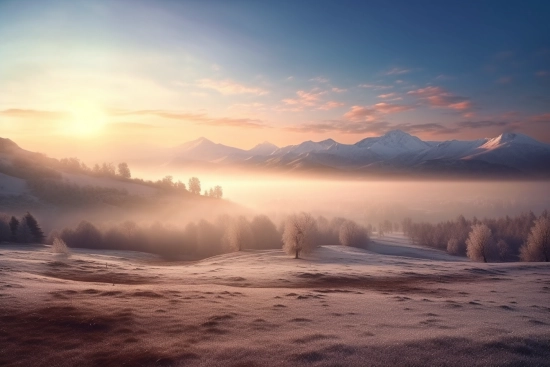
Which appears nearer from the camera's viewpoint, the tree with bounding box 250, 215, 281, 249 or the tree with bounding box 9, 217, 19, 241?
the tree with bounding box 9, 217, 19, 241

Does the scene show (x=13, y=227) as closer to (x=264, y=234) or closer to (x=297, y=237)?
(x=264, y=234)

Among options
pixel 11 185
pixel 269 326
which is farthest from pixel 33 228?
pixel 269 326

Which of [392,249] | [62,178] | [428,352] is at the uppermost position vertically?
[62,178]

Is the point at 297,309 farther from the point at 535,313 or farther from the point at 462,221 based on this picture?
the point at 462,221

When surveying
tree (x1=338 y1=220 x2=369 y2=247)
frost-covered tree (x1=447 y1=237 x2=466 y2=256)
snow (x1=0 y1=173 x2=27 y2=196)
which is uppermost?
snow (x1=0 y1=173 x2=27 y2=196)

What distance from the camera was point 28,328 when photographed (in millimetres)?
23422

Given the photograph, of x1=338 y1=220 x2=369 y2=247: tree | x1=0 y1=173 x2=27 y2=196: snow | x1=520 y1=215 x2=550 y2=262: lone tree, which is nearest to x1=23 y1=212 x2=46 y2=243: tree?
x1=0 y1=173 x2=27 y2=196: snow

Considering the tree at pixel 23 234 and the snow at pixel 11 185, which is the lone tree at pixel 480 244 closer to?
the tree at pixel 23 234

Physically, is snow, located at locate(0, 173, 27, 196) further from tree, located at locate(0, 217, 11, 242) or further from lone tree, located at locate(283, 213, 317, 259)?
lone tree, located at locate(283, 213, 317, 259)

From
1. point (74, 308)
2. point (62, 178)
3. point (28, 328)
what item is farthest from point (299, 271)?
point (62, 178)

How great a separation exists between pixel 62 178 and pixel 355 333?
22552 cm

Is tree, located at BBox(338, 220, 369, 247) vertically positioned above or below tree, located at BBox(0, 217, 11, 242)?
below

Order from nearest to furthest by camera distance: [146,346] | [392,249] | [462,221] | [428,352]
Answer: [428,352], [146,346], [392,249], [462,221]

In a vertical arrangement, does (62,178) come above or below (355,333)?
above
